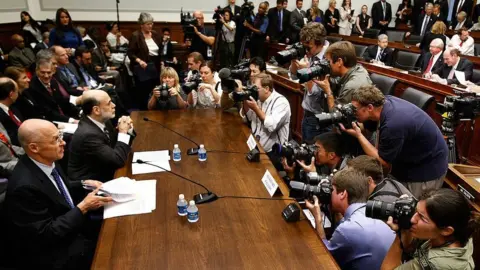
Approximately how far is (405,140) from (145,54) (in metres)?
3.85

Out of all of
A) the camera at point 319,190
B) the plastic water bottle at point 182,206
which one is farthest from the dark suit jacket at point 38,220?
the camera at point 319,190

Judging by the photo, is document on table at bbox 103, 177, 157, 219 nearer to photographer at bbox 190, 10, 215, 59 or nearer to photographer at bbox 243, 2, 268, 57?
photographer at bbox 190, 10, 215, 59

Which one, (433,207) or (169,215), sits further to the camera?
(169,215)

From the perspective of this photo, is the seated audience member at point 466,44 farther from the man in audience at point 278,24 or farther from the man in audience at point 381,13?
the man in audience at point 381,13

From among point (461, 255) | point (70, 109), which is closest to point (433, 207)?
point (461, 255)

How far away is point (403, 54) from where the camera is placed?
5.79 meters

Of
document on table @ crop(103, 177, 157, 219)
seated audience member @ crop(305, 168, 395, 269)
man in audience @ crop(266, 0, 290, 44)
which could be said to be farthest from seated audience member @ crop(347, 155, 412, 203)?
man in audience @ crop(266, 0, 290, 44)

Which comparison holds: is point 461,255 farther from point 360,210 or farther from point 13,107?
point 13,107

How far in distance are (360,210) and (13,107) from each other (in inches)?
120

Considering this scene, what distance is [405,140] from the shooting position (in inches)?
85.4

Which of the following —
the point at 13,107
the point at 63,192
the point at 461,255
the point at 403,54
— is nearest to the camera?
the point at 461,255

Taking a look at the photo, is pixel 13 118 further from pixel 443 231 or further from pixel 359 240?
pixel 443 231

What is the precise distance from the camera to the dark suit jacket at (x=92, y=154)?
7.73 ft

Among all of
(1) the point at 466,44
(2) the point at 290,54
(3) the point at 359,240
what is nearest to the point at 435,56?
(1) the point at 466,44
